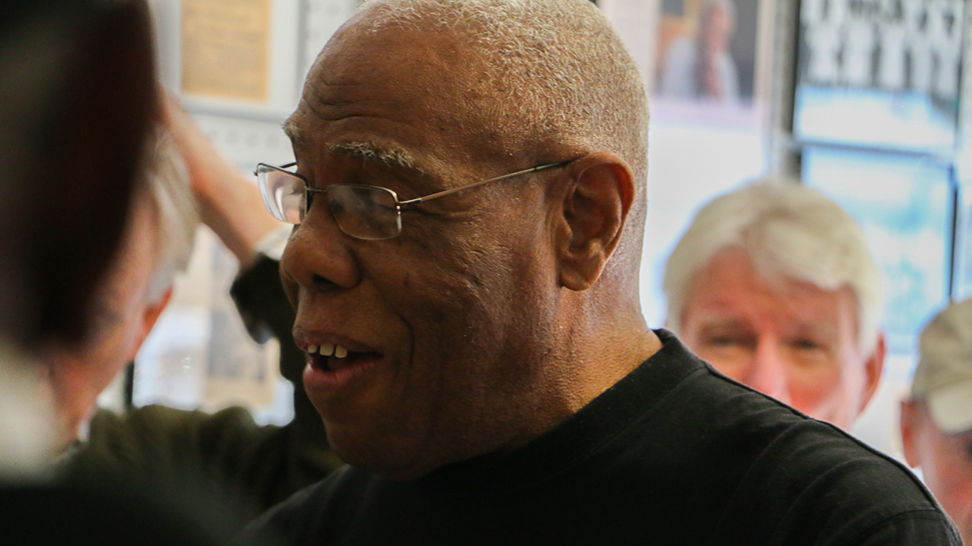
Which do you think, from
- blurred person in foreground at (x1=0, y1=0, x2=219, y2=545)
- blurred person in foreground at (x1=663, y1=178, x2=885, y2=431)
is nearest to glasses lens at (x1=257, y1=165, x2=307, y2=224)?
blurred person in foreground at (x1=0, y1=0, x2=219, y2=545)

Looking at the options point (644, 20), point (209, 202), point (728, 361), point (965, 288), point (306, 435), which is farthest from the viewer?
point (965, 288)

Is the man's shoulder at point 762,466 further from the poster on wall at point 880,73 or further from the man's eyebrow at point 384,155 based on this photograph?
the poster on wall at point 880,73

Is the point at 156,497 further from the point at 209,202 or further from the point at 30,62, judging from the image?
the point at 209,202

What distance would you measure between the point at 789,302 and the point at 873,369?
1.11ft

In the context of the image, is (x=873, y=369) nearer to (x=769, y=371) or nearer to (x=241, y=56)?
(x=769, y=371)

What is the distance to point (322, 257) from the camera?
1.30m

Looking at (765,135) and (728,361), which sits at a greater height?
(765,135)

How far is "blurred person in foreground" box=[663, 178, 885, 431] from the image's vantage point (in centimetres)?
245

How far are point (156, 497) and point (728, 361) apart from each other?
80.6 inches

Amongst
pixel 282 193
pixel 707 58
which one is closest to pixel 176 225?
pixel 282 193

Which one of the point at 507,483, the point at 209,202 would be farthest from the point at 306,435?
the point at 507,483

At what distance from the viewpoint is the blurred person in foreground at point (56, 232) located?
0.51 m

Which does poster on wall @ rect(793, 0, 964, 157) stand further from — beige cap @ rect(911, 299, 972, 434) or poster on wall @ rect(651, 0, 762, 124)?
beige cap @ rect(911, 299, 972, 434)

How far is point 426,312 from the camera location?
1300 millimetres
